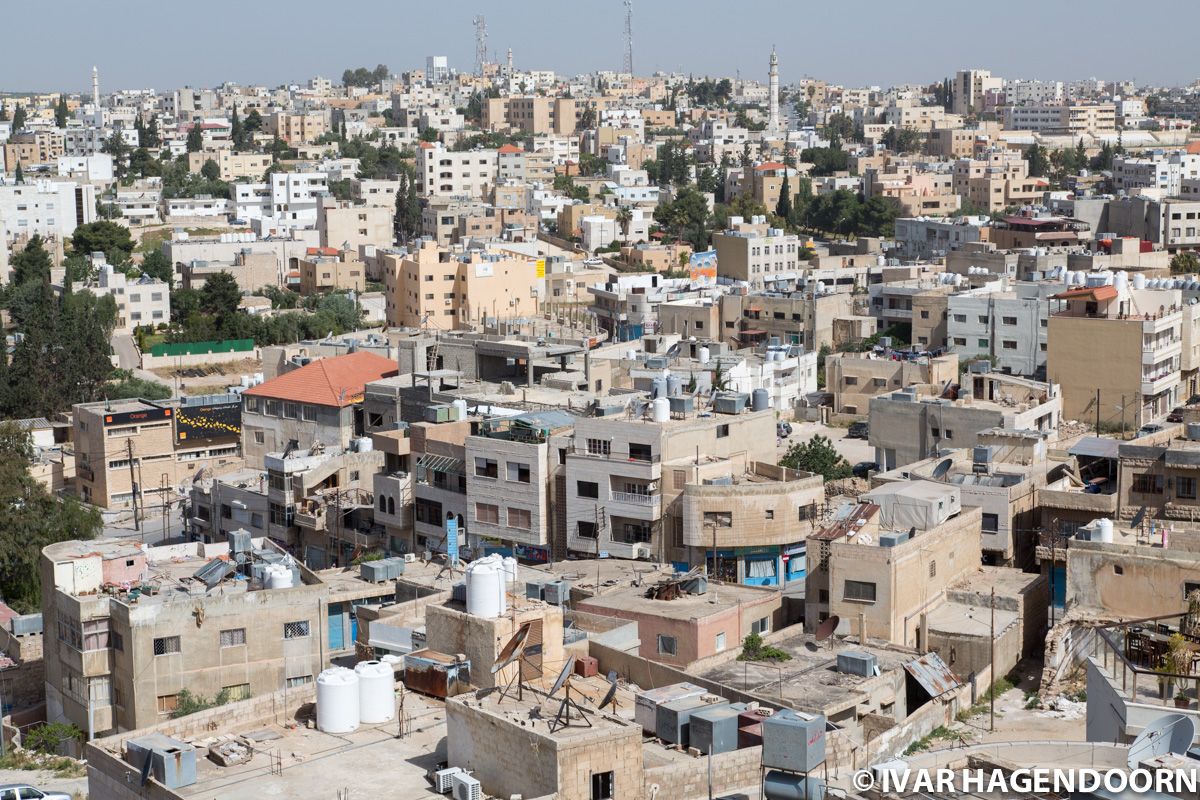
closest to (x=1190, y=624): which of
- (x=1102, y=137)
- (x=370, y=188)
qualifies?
(x=370, y=188)

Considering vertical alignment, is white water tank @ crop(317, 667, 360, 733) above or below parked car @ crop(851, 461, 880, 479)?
above

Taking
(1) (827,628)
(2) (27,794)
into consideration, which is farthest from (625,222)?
(2) (27,794)

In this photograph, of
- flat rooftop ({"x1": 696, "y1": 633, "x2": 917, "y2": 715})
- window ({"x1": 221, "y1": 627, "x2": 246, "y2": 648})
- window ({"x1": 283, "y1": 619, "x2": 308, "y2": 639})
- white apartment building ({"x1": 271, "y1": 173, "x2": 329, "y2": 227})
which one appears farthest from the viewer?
white apartment building ({"x1": 271, "y1": 173, "x2": 329, "y2": 227})

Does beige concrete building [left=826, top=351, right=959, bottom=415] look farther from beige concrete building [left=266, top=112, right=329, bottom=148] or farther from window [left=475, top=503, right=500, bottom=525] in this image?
beige concrete building [left=266, top=112, right=329, bottom=148]

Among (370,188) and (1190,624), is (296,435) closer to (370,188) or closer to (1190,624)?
(1190,624)

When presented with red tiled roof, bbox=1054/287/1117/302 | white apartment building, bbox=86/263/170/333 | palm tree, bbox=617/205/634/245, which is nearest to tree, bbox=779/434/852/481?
red tiled roof, bbox=1054/287/1117/302

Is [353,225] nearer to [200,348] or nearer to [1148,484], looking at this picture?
[200,348]
